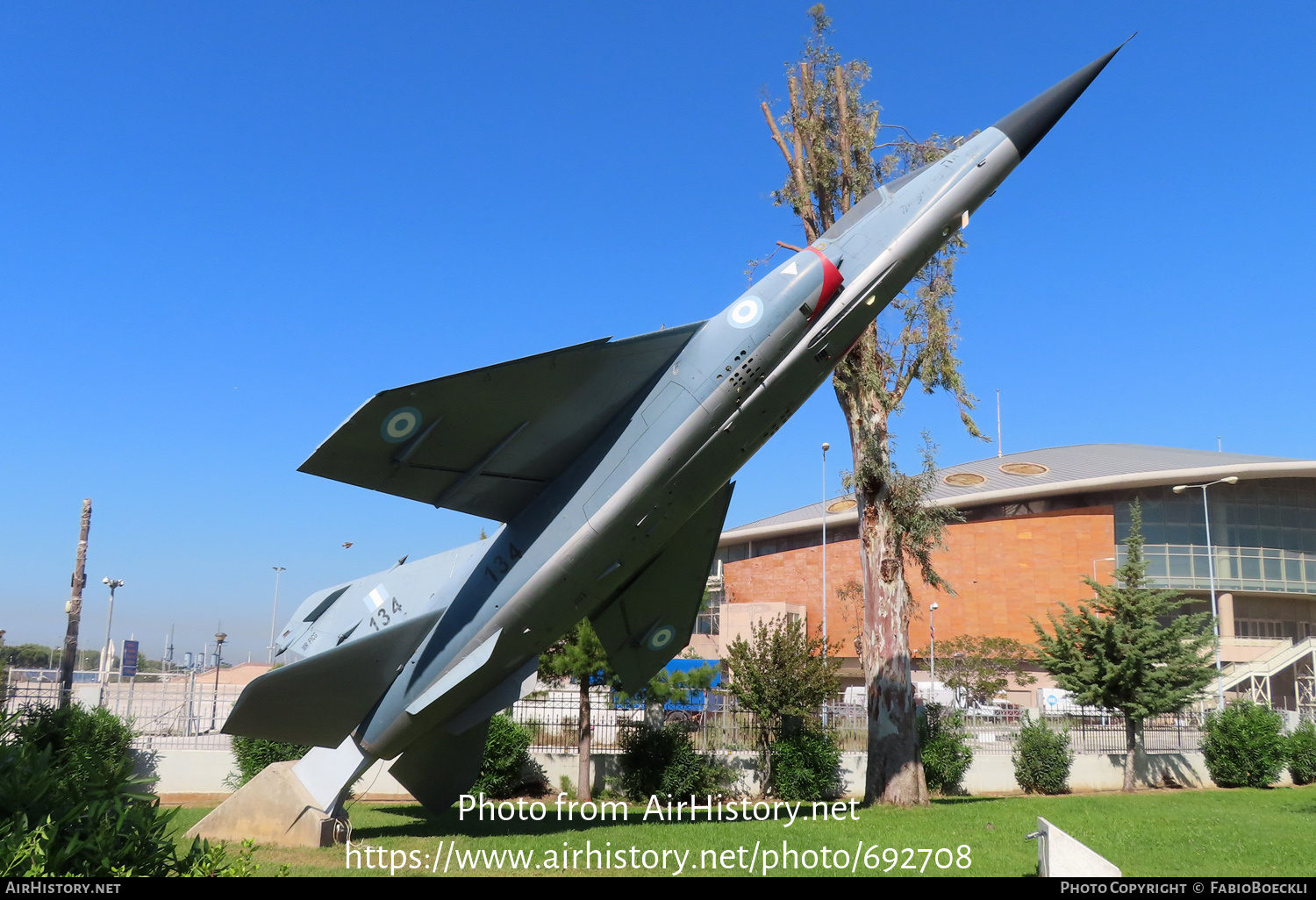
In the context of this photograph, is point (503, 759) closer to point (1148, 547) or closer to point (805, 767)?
point (805, 767)

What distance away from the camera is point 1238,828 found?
1405cm

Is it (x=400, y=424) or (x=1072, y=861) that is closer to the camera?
(x=1072, y=861)

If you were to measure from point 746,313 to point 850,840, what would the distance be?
768cm

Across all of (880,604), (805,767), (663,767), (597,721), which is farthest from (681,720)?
(880,604)

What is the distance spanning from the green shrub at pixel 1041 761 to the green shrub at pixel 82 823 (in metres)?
20.7

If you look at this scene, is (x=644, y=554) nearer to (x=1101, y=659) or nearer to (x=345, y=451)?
(x=345, y=451)

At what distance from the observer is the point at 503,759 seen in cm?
1694

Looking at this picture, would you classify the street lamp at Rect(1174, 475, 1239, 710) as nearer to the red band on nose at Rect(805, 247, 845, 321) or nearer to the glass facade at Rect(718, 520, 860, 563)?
the red band on nose at Rect(805, 247, 845, 321)

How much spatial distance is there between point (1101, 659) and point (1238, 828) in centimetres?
1002

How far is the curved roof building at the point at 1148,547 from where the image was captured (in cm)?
4675

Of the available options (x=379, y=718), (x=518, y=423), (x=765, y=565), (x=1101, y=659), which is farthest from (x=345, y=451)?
(x=765, y=565)

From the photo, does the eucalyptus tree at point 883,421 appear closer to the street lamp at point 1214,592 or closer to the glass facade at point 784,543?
the street lamp at point 1214,592

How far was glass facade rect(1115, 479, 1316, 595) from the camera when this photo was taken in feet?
154

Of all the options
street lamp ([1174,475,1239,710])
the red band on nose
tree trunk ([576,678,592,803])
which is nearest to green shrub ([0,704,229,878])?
the red band on nose
